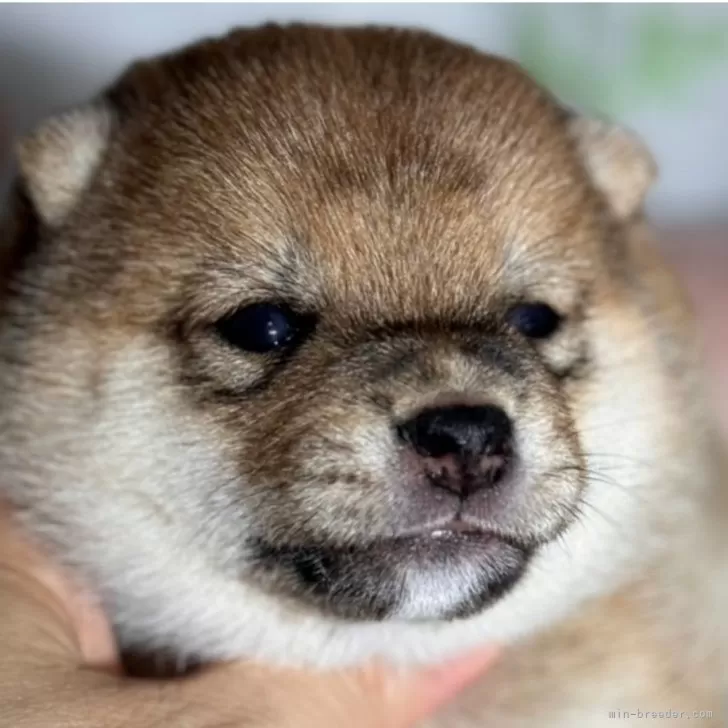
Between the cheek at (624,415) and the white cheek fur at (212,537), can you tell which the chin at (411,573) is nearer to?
the white cheek fur at (212,537)

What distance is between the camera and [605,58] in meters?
3.39

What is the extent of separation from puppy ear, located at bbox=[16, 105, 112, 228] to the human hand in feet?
1.69

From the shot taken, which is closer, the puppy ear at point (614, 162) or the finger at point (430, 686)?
the finger at point (430, 686)

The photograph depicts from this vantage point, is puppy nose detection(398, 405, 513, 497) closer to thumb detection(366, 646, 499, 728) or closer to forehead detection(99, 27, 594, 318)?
forehead detection(99, 27, 594, 318)

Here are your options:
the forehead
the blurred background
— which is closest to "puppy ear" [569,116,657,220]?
the forehead

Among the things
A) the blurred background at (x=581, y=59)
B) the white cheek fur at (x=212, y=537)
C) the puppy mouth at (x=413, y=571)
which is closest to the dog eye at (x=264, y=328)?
the white cheek fur at (x=212, y=537)

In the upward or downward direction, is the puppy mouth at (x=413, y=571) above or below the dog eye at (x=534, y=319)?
below

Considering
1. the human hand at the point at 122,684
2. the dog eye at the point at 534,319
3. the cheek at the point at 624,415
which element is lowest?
the human hand at the point at 122,684

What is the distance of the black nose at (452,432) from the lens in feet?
4.26

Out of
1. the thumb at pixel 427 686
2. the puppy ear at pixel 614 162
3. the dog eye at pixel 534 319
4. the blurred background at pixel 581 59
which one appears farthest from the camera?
the blurred background at pixel 581 59

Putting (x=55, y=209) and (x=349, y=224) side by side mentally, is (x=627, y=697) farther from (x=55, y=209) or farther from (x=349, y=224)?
(x=55, y=209)

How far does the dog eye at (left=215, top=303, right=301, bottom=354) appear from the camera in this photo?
60.9 inches

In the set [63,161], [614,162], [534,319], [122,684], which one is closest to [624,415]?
[534,319]

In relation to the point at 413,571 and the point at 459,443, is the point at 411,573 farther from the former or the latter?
the point at 459,443
